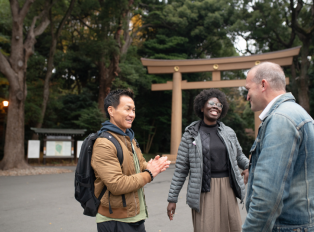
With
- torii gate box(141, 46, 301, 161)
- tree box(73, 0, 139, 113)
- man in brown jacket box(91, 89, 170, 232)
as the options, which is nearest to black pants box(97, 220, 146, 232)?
man in brown jacket box(91, 89, 170, 232)

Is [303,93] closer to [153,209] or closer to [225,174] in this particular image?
[153,209]

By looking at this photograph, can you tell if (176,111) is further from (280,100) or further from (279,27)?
(280,100)

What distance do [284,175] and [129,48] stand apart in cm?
2020

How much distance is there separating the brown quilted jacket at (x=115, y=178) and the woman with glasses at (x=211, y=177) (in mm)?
770

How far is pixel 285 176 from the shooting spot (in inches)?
49.4

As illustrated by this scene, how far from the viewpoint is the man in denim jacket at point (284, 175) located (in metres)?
1.25

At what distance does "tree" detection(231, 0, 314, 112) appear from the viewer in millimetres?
16938

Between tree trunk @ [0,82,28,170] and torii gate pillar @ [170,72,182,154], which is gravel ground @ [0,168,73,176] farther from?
torii gate pillar @ [170,72,182,154]

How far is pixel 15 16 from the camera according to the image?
11703mm

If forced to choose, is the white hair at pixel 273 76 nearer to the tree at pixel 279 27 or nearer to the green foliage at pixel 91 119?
the green foliage at pixel 91 119

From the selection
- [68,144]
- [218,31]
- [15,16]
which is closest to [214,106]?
[15,16]

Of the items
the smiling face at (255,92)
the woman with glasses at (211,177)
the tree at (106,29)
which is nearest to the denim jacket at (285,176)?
the smiling face at (255,92)

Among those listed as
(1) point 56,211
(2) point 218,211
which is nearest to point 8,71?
(1) point 56,211

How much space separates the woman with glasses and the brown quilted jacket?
770 millimetres
